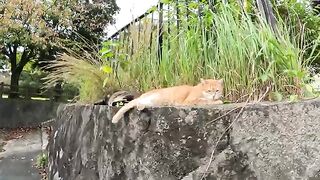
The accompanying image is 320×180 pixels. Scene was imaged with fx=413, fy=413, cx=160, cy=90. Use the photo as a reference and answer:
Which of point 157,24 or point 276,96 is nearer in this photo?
point 276,96

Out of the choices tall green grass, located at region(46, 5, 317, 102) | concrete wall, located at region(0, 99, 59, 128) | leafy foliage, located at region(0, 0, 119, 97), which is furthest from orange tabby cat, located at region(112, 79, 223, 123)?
concrete wall, located at region(0, 99, 59, 128)

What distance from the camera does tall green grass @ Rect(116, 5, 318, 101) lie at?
2.27 metres

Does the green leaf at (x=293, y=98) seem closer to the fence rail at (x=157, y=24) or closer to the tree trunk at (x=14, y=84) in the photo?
the fence rail at (x=157, y=24)

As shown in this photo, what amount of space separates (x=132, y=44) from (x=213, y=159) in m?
1.85

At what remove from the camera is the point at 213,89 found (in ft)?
7.64

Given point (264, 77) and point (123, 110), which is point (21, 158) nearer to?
point (123, 110)

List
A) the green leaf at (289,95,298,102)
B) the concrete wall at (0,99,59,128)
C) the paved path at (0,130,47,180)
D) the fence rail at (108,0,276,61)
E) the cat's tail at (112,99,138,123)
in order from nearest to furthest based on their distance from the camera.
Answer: the green leaf at (289,95,298,102) < the cat's tail at (112,99,138,123) < the fence rail at (108,0,276,61) < the paved path at (0,130,47,180) < the concrete wall at (0,99,59,128)

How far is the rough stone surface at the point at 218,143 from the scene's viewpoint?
74.1 inches

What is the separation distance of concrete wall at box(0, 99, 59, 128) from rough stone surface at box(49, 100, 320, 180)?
44.4 feet

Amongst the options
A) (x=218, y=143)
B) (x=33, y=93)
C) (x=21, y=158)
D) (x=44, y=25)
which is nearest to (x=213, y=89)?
(x=218, y=143)

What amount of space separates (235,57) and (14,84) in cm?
1497

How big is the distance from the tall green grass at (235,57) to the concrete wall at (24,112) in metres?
13.1

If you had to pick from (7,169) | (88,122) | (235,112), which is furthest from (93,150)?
(7,169)

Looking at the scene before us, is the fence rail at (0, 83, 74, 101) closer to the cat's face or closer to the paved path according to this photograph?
the paved path
